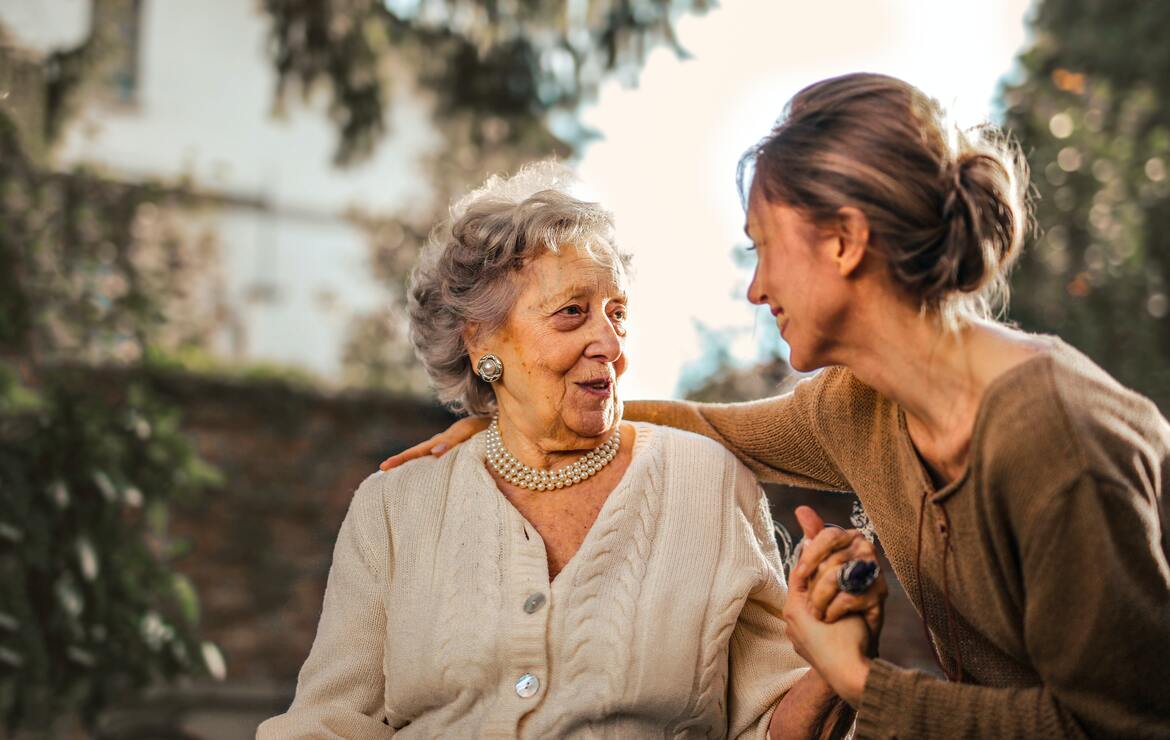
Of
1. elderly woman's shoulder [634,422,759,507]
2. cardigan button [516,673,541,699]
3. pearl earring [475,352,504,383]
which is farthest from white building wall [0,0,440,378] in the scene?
cardigan button [516,673,541,699]

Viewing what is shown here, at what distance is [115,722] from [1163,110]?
20.2ft

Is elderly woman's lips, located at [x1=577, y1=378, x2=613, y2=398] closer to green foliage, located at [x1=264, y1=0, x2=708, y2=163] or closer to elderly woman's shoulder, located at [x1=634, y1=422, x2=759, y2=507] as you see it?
elderly woman's shoulder, located at [x1=634, y1=422, x2=759, y2=507]

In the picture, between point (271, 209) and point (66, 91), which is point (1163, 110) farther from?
point (271, 209)

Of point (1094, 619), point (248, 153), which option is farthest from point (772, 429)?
point (248, 153)

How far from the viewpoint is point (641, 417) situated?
2926 millimetres

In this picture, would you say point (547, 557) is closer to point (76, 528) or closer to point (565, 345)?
point (565, 345)

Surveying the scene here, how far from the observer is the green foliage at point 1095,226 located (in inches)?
217

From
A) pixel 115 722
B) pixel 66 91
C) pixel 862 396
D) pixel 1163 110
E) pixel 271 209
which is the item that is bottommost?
pixel 115 722

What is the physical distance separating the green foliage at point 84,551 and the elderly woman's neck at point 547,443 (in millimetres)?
2248

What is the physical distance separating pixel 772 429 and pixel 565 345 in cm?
50

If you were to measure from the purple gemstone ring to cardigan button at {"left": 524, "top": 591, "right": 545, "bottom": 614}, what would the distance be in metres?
0.64

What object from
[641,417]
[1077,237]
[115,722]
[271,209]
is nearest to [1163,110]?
[1077,237]

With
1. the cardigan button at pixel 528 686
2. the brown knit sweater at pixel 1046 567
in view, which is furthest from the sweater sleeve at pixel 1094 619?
the cardigan button at pixel 528 686

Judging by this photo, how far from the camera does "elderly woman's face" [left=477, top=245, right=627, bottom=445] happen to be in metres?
2.62
